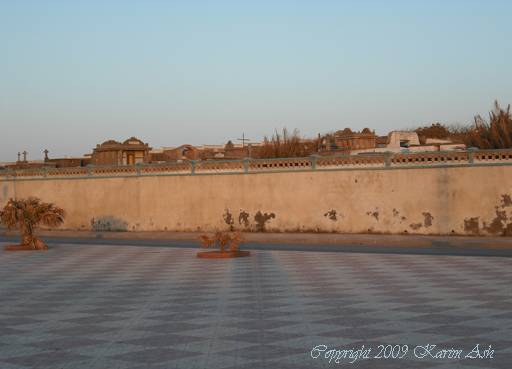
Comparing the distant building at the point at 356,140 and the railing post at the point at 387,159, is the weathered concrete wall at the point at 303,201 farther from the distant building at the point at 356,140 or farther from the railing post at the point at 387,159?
the distant building at the point at 356,140

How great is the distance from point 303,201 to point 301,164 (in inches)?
55.5

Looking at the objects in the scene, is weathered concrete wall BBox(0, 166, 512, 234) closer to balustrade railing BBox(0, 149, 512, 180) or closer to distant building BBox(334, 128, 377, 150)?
balustrade railing BBox(0, 149, 512, 180)

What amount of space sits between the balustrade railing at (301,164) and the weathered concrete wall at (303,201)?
9.3 inches

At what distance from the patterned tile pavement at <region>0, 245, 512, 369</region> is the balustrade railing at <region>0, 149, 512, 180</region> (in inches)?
343

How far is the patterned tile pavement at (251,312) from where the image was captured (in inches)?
312

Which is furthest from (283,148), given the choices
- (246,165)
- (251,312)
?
(251,312)

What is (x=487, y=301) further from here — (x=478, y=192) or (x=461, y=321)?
(x=478, y=192)

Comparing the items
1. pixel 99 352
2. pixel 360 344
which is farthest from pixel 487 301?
pixel 99 352

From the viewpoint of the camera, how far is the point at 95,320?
34.2ft

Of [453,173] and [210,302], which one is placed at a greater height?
[453,173]

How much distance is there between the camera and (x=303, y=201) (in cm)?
2933

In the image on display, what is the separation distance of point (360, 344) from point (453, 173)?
63.2ft

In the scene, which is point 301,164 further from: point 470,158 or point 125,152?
point 125,152

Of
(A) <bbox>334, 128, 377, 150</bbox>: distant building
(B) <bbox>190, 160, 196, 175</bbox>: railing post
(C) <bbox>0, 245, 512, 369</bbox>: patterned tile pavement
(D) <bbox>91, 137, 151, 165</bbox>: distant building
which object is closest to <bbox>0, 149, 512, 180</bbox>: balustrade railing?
(B) <bbox>190, 160, 196, 175</bbox>: railing post
